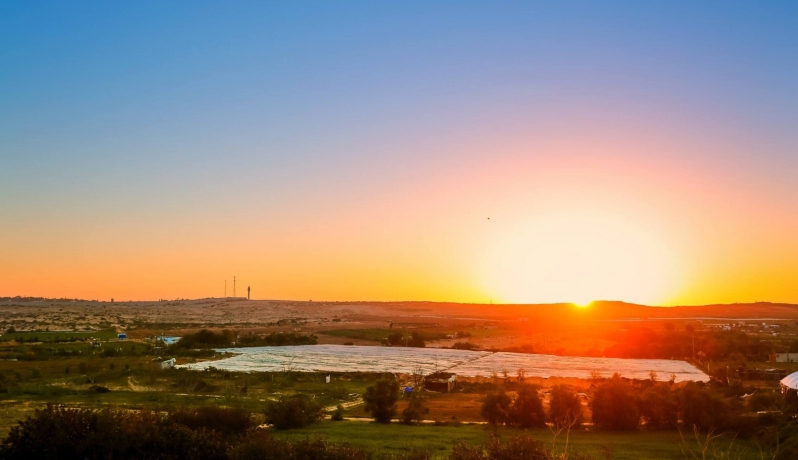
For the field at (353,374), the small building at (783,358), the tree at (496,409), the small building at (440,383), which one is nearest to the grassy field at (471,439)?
the field at (353,374)

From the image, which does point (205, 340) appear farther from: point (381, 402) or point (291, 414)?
point (291, 414)

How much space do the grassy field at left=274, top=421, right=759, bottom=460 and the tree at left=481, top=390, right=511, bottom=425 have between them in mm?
1848

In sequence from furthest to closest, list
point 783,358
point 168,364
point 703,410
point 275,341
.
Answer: point 275,341 → point 783,358 → point 168,364 → point 703,410

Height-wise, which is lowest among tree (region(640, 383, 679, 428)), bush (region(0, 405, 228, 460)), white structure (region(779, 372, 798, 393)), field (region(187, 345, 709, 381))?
field (region(187, 345, 709, 381))

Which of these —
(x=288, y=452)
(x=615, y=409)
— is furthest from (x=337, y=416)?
(x=288, y=452)

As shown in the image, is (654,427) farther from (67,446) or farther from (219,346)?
(219,346)

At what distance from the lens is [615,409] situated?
121 feet

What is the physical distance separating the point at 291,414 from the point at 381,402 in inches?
274

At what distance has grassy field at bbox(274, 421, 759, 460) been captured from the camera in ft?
92.5

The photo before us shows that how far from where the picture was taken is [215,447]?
16203 mm

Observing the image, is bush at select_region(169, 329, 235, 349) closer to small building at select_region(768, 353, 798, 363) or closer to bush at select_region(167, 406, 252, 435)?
bush at select_region(167, 406, 252, 435)

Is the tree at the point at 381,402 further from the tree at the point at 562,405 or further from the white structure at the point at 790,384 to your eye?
the white structure at the point at 790,384

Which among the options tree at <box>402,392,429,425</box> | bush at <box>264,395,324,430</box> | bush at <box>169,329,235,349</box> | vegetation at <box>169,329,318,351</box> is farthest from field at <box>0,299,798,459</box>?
vegetation at <box>169,329,318,351</box>

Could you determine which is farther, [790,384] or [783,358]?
[783,358]
